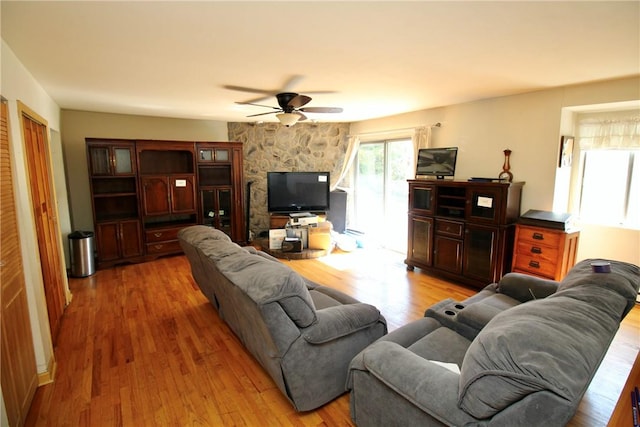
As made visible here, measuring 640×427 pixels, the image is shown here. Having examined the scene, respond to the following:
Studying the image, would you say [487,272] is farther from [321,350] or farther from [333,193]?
[333,193]

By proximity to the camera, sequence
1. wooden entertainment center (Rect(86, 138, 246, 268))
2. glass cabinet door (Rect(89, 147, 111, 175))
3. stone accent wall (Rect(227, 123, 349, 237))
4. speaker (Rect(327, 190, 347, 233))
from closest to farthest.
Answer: glass cabinet door (Rect(89, 147, 111, 175)) → wooden entertainment center (Rect(86, 138, 246, 268)) → stone accent wall (Rect(227, 123, 349, 237)) → speaker (Rect(327, 190, 347, 233))

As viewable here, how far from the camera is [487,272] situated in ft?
12.2

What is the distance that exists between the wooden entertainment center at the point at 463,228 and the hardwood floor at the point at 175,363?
0.30 metres

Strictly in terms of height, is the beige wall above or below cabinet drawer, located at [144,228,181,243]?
above

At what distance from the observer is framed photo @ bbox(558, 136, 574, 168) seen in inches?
137

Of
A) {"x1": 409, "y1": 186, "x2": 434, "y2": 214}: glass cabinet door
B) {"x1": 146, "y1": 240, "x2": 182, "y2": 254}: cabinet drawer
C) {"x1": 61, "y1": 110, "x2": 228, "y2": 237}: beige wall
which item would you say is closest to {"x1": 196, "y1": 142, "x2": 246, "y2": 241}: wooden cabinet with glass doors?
{"x1": 146, "y1": 240, "x2": 182, "y2": 254}: cabinet drawer

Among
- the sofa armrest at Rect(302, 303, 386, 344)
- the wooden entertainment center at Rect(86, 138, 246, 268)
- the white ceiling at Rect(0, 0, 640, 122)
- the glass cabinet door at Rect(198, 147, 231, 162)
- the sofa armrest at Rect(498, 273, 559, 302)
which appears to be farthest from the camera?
the glass cabinet door at Rect(198, 147, 231, 162)

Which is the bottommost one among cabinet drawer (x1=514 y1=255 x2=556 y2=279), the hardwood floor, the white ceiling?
the hardwood floor

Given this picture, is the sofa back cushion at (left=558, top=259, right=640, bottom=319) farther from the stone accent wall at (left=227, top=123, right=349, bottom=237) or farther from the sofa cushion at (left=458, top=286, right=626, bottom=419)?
the stone accent wall at (left=227, top=123, right=349, bottom=237)

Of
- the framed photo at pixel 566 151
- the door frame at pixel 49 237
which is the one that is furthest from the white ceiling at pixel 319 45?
the framed photo at pixel 566 151

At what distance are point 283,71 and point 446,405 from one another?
8.51 ft

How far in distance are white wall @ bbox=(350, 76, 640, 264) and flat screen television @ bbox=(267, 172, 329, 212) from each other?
234 centimetres

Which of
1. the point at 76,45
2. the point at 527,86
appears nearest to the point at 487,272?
the point at 527,86

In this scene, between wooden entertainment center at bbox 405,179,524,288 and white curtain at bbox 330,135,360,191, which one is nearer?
wooden entertainment center at bbox 405,179,524,288
